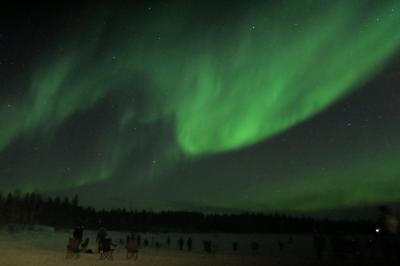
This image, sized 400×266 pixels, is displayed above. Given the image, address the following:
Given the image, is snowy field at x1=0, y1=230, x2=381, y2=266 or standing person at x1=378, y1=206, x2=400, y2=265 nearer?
standing person at x1=378, y1=206, x2=400, y2=265

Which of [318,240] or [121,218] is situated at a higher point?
[121,218]

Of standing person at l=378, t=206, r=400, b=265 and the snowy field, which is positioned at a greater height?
standing person at l=378, t=206, r=400, b=265

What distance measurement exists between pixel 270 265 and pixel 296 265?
165cm

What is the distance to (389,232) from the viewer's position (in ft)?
55.5

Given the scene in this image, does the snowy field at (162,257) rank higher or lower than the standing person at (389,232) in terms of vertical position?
lower

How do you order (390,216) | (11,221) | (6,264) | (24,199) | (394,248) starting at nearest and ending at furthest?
1. (390,216)
2. (394,248)
3. (6,264)
4. (11,221)
5. (24,199)

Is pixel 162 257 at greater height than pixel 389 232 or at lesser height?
lesser

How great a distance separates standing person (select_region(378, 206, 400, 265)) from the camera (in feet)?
54.0

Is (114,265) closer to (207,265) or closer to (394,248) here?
(207,265)

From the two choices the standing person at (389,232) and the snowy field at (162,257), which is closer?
the standing person at (389,232)

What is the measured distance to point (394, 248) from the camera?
17578mm

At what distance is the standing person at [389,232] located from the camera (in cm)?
1645

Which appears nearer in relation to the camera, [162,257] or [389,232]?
[389,232]

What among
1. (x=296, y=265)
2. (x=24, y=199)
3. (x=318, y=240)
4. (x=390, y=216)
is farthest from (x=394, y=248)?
(x=24, y=199)
